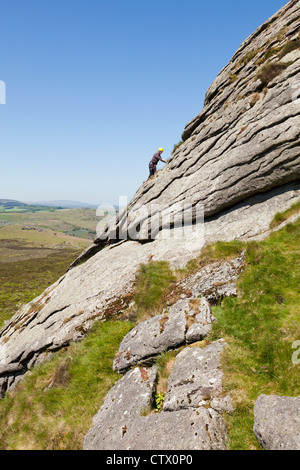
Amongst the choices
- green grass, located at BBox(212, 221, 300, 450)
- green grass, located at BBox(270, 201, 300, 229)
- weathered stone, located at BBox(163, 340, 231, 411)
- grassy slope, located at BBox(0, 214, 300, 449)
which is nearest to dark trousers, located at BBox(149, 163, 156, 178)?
grassy slope, located at BBox(0, 214, 300, 449)

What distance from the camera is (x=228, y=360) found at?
8.74 m

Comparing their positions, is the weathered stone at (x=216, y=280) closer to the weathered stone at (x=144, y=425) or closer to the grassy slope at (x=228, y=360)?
the grassy slope at (x=228, y=360)

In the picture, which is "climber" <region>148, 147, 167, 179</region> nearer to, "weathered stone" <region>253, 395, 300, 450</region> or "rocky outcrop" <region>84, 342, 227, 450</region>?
"rocky outcrop" <region>84, 342, 227, 450</region>

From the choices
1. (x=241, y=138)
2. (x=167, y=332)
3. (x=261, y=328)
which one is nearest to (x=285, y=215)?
(x=241, y=138)

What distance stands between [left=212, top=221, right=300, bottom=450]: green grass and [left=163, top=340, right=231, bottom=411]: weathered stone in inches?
15.6

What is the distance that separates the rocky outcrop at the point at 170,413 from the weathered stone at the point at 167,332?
66cm

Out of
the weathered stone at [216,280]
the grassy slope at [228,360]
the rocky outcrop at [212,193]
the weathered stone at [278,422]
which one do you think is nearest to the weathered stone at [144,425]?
the grassy slope at [228,360]

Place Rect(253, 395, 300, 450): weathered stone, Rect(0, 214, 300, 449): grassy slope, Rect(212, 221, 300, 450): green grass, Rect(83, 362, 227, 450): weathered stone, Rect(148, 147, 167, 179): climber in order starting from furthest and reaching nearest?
Rect(148, 147, 167, 179): climber
Rect(0, 214, 300, 449): grassy slope
Rect(212, 221, 300, 450): green grass
Rect(83, 362, 227, 450): weathered stone
Rect(253, 395, 300, 450): weathered stone

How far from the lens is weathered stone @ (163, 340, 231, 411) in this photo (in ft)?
26.0

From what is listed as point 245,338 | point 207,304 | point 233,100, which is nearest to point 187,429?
point 245,338

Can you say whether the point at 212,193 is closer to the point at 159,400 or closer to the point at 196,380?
the point at 196,380

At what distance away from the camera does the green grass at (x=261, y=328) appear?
7.33m

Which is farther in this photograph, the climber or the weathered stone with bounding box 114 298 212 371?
the climber

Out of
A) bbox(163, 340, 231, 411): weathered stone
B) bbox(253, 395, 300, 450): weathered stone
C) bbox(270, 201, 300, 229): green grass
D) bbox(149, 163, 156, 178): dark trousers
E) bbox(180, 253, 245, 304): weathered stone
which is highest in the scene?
bbox(149, 163, 156, 178): dark trousers
